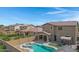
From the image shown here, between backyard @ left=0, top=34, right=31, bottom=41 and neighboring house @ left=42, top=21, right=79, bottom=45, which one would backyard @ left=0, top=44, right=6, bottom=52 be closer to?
backyard @ left=0, top=34, right=31, bottom=41

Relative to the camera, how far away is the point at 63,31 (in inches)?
106

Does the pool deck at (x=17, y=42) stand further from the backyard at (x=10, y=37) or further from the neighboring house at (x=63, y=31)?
the neighboring house at (x=63, y=31)

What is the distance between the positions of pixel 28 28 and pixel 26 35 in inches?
3.0

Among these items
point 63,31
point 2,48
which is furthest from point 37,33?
point 2,48

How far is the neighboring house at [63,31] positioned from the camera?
2.69 meters

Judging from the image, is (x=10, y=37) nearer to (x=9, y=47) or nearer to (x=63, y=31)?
(x=9, y=47)

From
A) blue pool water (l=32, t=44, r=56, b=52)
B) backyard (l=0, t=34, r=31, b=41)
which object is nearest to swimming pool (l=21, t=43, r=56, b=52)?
blue pool water (l=32, t=44, r=56, b=52)

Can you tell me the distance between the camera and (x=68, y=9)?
2695 millimetres

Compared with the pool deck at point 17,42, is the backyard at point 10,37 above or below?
above

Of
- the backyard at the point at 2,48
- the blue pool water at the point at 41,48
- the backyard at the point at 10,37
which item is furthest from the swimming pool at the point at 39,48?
the backyard at the point at 2,48

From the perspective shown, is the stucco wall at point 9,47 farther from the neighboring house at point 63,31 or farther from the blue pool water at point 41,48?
the neighboring house at point 63,31


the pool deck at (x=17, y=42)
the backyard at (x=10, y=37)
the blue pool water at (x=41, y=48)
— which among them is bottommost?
the blue pool water at (x=41, y=48)
